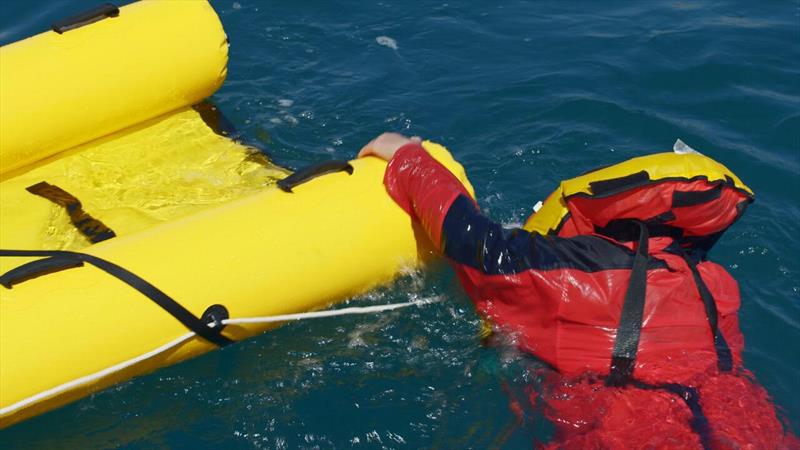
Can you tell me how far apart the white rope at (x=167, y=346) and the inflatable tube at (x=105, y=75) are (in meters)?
1.60

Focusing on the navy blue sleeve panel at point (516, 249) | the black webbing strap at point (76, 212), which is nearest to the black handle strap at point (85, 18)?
the black webbing strap at point (76, 212)

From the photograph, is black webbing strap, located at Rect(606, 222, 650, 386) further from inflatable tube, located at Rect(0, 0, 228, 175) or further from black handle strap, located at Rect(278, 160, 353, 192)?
inflatable tube, located at Rect(0, 0, 228, 175)

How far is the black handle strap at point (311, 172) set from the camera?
4.01 metres

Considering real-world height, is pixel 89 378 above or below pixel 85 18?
below

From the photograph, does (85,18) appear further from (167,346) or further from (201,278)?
(167,346)

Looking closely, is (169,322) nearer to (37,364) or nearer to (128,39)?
(37,364)

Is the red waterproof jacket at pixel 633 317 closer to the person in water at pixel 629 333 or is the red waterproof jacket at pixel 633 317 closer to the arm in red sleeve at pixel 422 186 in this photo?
the person in water at pixel 629 333

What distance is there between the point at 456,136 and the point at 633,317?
250 centimetres

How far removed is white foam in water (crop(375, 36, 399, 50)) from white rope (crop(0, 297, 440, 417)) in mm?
2891

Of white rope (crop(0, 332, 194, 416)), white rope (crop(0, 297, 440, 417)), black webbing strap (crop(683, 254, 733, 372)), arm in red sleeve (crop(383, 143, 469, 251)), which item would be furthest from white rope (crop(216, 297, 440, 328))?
black webbing strap (crop(683, 254, 733, 372))

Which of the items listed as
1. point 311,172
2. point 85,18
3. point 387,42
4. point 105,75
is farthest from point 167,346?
point 387,42

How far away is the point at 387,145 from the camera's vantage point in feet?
13.9

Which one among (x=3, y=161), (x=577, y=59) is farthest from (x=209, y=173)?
(x=577, y=59)

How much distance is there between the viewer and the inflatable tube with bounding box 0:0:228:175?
4.57 meters
